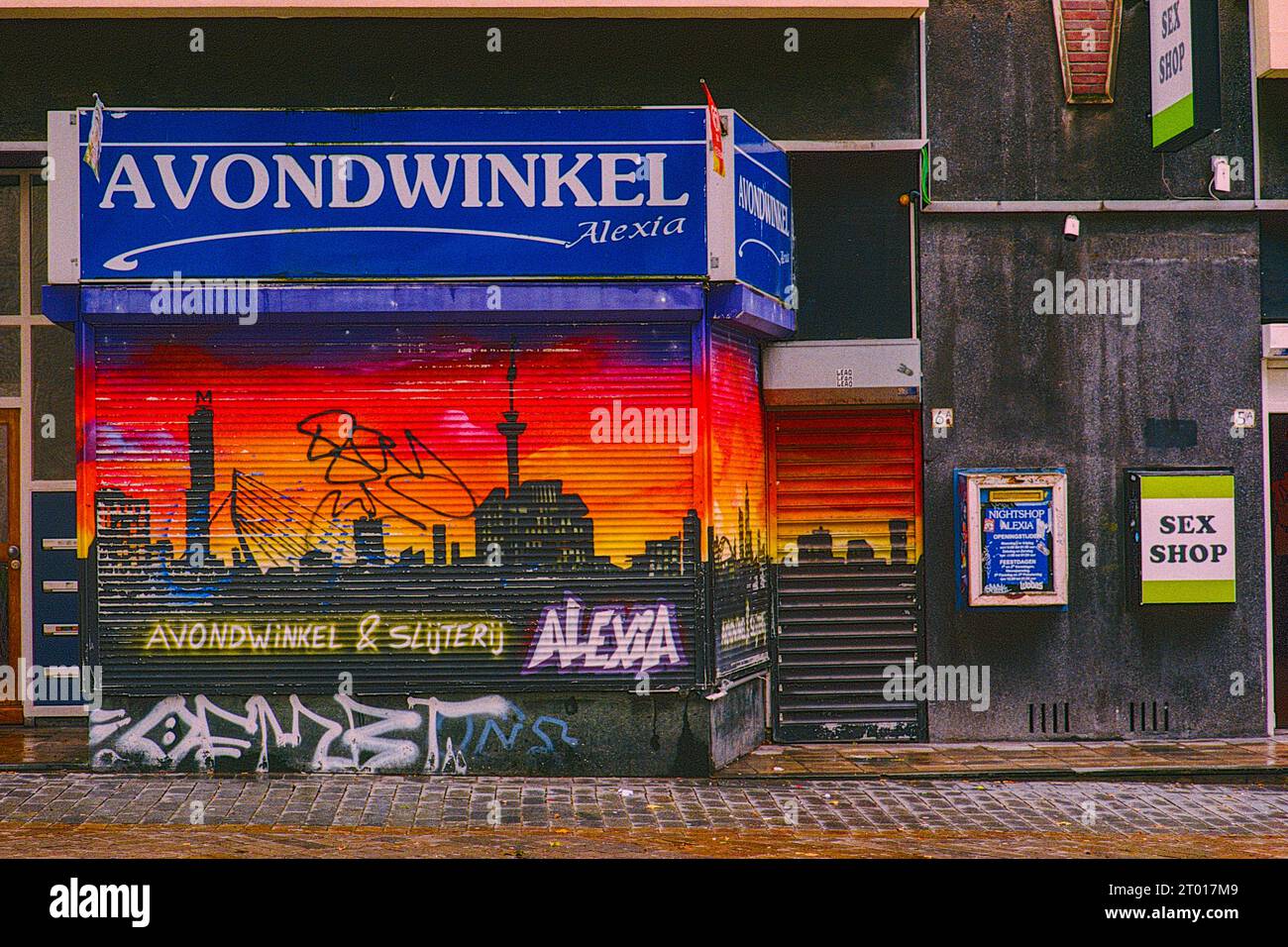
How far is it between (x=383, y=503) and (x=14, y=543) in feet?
11.4

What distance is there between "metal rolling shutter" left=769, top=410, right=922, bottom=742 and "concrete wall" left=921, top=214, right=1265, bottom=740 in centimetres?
21

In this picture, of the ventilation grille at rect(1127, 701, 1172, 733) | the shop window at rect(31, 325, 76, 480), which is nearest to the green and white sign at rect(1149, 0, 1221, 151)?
the ventilation grille at rect(1127, 701, 1172, 733)

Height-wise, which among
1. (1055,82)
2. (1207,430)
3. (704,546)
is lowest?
(704,546)

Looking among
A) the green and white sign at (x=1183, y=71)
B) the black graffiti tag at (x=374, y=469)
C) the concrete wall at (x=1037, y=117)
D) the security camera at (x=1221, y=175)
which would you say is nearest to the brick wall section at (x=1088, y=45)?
the concrete wall at (x=1037, y=117)

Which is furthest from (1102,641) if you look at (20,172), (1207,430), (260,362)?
(20,172)

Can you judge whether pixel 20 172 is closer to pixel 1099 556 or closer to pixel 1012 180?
pixel 1012 180

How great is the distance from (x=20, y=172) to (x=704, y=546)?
20.2ft

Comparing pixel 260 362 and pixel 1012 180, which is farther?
pixel 1012 180

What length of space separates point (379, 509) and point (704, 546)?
224 centimetres

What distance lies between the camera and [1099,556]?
11.8 meters

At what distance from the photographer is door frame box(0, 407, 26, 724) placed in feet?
38.9

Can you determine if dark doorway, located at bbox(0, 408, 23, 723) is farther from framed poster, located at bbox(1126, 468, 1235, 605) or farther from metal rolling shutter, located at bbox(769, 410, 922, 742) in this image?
framed poster, located at bbox(1126, 468, 1235, 605)

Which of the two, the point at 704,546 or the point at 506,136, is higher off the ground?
the point at 506,136

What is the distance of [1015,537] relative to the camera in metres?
11.5
